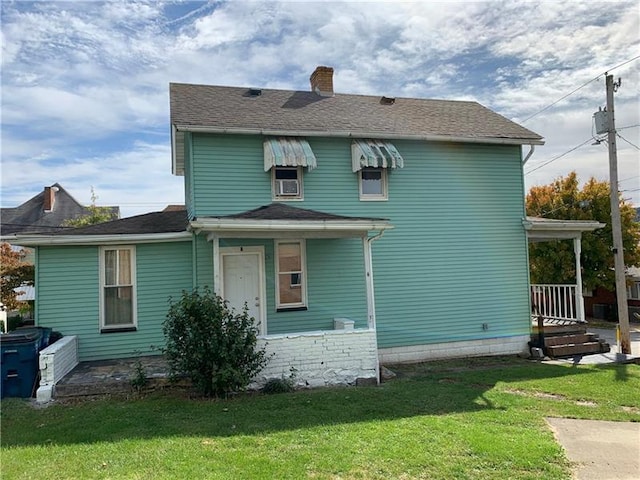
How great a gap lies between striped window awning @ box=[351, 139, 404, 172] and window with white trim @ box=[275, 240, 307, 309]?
242cm

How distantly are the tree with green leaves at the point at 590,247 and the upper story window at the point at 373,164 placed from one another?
52.1ft

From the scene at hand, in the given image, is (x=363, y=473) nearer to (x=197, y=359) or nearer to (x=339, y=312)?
(x=197, y=359)

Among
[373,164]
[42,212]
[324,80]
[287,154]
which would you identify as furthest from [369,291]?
[42,212]

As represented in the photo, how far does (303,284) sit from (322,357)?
2610 millimetres

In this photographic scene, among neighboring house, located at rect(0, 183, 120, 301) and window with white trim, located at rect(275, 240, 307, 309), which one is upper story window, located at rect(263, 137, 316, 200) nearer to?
window with white trim, located at rect(275, 240, 307, 309)

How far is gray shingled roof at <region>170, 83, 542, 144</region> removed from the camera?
11.0 m

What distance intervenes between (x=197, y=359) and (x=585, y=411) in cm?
619

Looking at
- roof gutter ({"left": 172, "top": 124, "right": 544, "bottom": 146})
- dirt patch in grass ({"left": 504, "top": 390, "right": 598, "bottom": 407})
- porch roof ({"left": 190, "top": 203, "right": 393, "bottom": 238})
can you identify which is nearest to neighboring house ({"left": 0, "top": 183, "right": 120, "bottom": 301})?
roof gutter ({"left": 172, "top": 124, "right": 544, "bottom": 146})

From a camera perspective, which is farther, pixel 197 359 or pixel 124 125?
pixel 124 125

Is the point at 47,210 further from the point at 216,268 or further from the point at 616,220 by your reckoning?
the point at 616,220

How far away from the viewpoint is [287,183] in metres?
11.2

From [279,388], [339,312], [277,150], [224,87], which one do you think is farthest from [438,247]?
[224,87]

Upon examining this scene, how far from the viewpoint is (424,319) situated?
11.8 meters

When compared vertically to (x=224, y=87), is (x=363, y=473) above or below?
below
